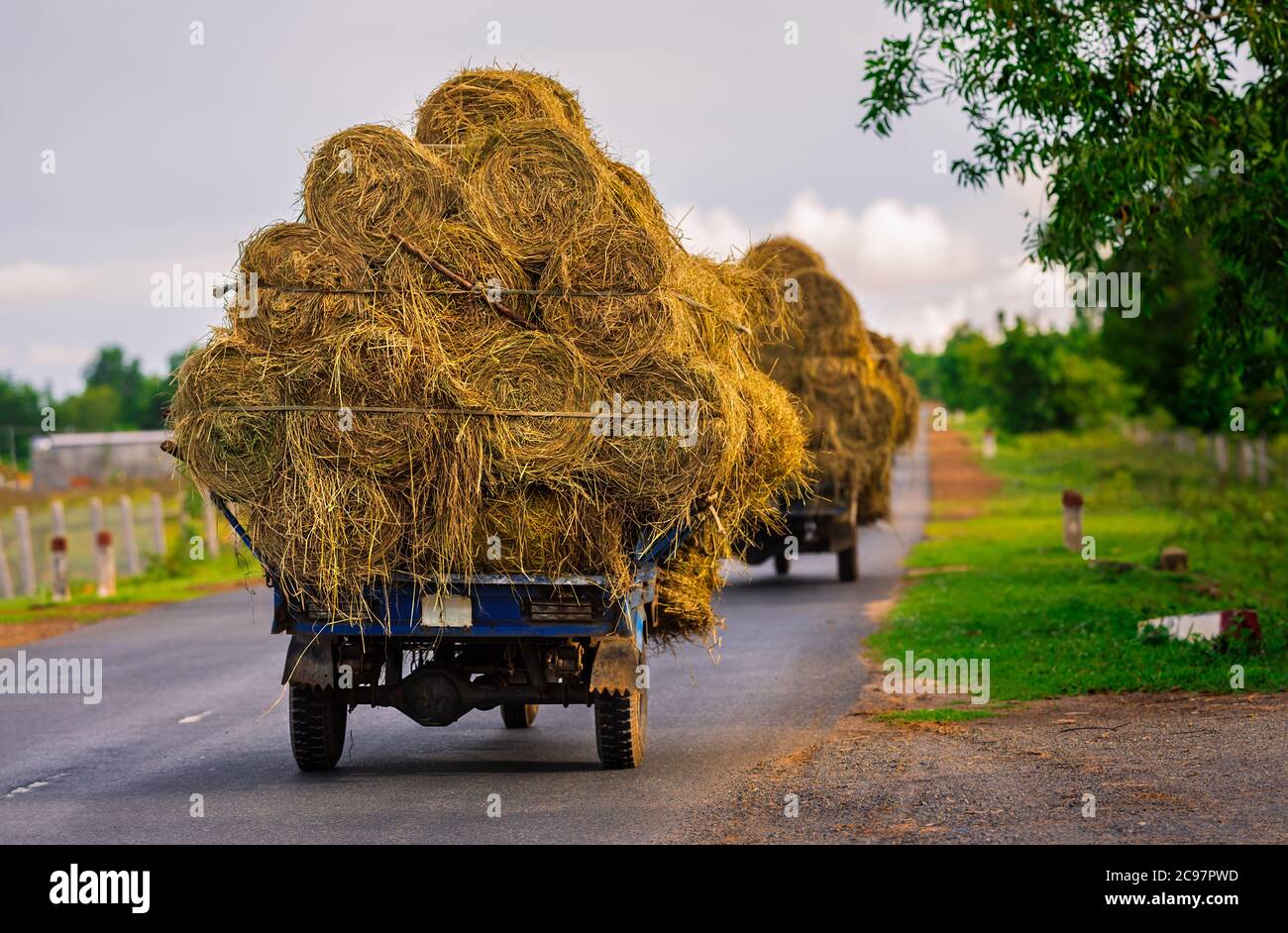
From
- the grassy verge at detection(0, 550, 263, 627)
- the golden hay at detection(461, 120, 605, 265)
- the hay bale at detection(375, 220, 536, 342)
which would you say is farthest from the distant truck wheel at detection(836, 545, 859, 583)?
the hay bale at detection(375, 220, 536, 342)

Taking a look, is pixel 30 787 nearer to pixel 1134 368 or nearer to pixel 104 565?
pixel 104 565

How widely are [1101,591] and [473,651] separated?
9.68 metres

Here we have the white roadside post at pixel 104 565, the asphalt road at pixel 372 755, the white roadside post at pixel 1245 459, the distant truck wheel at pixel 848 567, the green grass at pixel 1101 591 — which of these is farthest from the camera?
the white roadside post at pixel 1245 459

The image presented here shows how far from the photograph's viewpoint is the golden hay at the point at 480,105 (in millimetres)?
10188

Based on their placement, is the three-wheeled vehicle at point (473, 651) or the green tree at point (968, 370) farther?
the green tree at point (968, 370)

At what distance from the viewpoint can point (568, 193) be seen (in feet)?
30.7

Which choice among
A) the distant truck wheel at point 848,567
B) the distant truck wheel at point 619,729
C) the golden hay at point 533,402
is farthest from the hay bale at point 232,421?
the distant truck wheel at point 848,567

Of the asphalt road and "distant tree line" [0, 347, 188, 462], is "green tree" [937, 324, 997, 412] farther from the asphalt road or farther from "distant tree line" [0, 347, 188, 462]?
the asphalt road

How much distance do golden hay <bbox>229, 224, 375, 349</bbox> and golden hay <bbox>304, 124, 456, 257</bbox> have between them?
0.18 meters

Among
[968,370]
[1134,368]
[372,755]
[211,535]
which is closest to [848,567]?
[372,755]

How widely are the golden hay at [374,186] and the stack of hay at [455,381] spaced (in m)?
0.01

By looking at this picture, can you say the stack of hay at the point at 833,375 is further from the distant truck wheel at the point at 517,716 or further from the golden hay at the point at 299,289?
the golden hay at the point at 299,289

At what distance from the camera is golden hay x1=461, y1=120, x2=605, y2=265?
9.20 m

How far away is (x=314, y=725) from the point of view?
30.1ft
